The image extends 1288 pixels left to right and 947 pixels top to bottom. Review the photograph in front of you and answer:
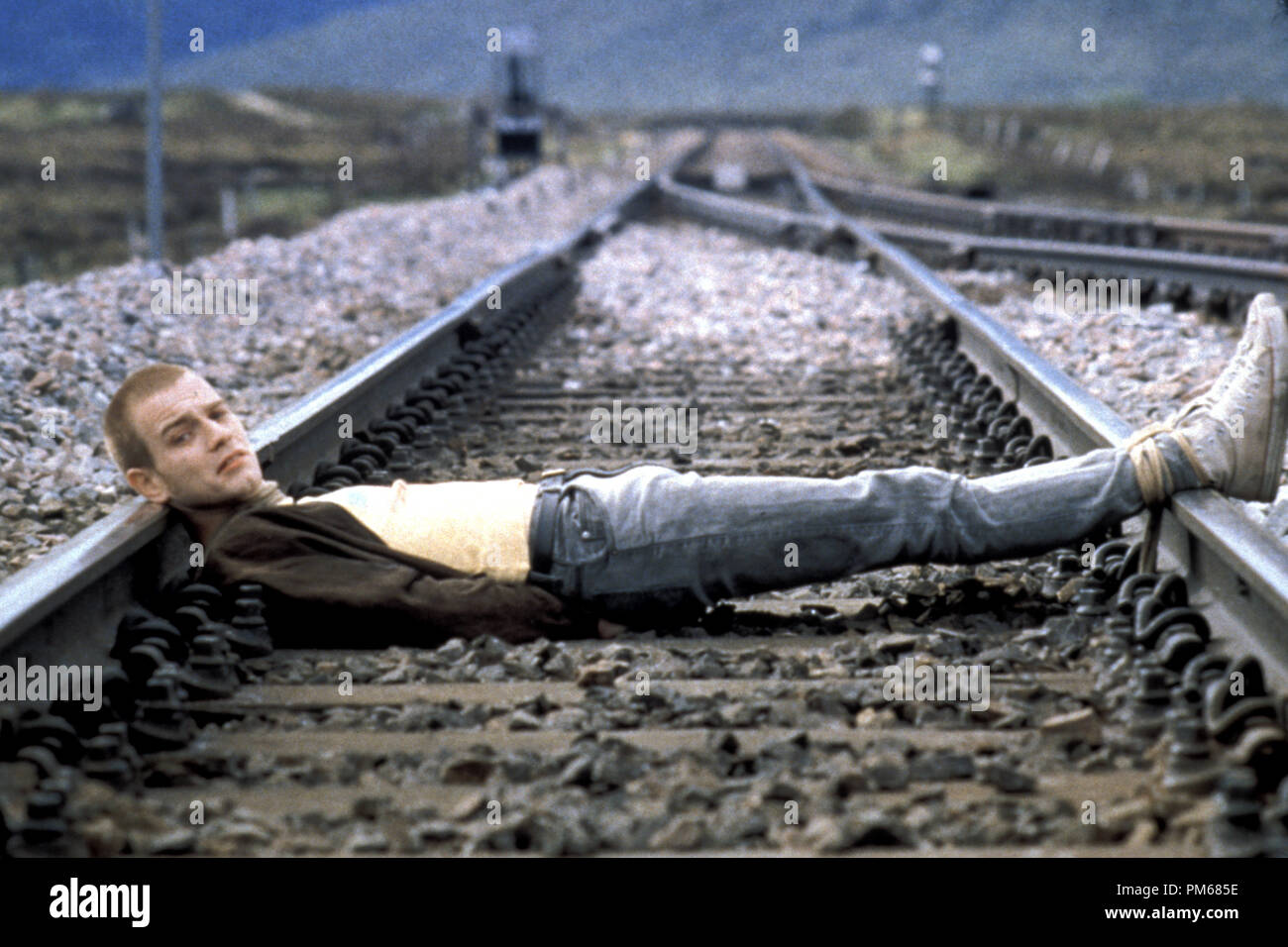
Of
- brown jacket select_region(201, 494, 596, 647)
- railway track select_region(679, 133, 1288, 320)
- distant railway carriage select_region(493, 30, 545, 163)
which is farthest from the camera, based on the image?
distant railway carriage select_region(493, 30, 545, 163)

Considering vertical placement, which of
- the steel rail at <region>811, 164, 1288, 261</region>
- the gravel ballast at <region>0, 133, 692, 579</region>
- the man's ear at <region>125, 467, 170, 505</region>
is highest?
the steel rail at <region>811, 164, 1288, 261</region>

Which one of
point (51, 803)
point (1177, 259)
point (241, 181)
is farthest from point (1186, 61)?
point (51, 803)

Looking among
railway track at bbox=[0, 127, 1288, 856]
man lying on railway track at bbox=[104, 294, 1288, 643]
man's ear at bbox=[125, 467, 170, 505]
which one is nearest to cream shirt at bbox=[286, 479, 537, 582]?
man lying on railway track at bbox=[104, 294, 1288, 643]

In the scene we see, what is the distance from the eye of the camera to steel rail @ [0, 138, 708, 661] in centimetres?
307

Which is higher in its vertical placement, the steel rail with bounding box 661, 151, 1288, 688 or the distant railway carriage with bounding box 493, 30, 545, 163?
the distant railway carriage with bounding box 493, 30, 545, 163

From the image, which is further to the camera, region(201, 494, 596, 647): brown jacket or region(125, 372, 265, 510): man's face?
region(125, 372, 265, 510): man's face

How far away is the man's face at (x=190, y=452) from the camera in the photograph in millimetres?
3666

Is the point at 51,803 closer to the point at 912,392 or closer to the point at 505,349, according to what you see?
the point at 912,392

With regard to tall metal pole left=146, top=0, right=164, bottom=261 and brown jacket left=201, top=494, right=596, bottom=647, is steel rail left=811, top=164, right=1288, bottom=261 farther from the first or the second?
brown jacket left=201, top=494, right=596, bottom=647

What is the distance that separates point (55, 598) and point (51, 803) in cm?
63

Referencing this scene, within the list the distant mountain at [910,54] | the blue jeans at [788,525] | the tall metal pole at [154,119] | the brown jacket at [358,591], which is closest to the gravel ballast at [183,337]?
the tall metal pole at [154,119]

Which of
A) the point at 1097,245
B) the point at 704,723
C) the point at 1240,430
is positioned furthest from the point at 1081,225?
the point at 704,723

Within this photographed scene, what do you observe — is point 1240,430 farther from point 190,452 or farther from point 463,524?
point 190,452
